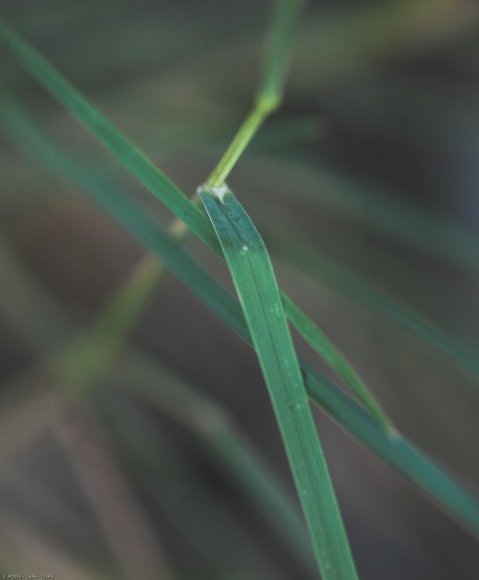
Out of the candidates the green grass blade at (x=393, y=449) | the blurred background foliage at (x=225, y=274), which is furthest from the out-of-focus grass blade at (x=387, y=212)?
the green grass blade at (x=393, y=449)

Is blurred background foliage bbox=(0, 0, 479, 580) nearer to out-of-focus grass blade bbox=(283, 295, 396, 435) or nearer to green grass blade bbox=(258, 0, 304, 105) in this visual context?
green grass blade bbox=(258, 0, 304, 105)

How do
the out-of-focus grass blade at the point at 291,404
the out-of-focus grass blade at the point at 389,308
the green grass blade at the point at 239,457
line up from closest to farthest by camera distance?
the out-of-focus grass blade at the point at 291,404 → the out-of-focus grass blade at the point at 389,308 → the green grass blade at the point at 239,457

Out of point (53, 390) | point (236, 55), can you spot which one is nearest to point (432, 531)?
point (53, 390)

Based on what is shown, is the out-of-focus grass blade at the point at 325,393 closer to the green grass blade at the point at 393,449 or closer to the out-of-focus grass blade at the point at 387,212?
the green grass blade at the point at 393,449

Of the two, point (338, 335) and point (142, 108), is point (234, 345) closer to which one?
point (338, 335)

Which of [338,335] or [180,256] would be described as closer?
[180,256]

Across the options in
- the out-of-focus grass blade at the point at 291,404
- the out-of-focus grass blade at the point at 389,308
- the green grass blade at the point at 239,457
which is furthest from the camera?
the green grass blade at the point at 239,457
